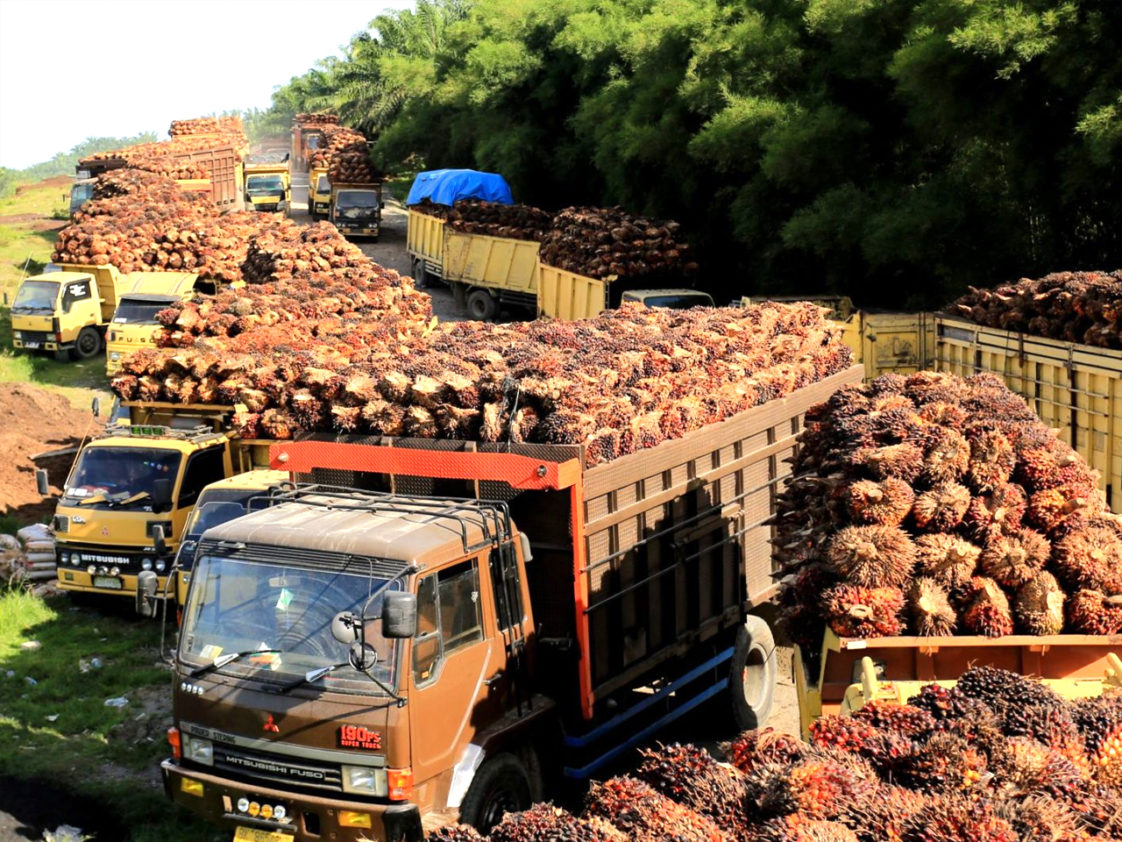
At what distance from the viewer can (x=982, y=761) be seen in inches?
211

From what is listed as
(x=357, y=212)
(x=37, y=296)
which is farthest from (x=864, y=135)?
(x=357, y=212)

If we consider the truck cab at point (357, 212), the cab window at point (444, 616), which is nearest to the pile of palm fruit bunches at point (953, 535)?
the cab window at point (444, 616)

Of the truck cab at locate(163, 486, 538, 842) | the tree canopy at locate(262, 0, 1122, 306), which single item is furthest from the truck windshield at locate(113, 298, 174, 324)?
the truck cab at locate(163, 486, 538, 842)

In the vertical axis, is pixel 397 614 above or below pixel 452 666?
above

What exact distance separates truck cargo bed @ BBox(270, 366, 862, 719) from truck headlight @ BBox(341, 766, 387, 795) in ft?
5.35

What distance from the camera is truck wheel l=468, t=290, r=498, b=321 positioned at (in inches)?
1249

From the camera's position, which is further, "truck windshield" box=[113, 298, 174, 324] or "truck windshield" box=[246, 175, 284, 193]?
"truck windshield" box=[246, 175, 284, 193]

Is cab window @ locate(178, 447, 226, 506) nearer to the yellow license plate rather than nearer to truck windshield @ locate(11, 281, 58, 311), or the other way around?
the yellow license plate

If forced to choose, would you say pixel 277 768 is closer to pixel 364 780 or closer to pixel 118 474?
pixel 364 780

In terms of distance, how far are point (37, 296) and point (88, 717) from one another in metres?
18.7

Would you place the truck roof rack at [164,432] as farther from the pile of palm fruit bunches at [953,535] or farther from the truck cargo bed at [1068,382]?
the truck cargo bed at [1068,382]

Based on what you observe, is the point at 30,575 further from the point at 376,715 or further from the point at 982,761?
the point at 982,761

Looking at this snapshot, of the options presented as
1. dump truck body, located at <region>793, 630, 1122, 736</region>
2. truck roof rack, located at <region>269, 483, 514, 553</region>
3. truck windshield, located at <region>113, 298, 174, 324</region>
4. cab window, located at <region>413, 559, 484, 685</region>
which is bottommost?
dump truck body, located at <region>793, 630, 1122, 736</region>

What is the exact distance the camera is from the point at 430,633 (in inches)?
284
